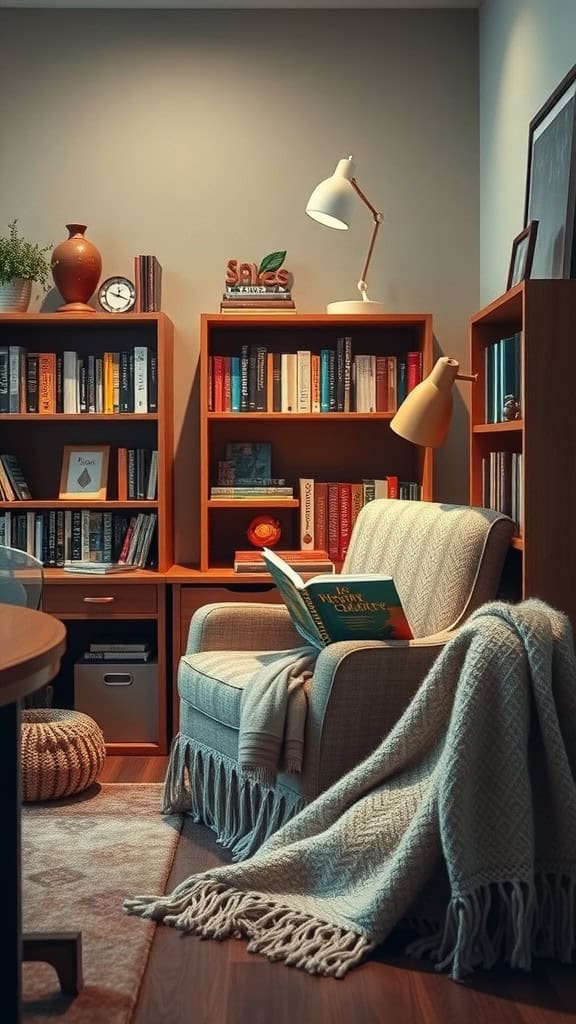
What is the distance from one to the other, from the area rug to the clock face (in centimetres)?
170

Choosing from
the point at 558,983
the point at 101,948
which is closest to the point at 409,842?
the point at 558,983

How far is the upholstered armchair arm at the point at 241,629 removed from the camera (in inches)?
133

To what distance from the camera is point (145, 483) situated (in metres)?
4.31

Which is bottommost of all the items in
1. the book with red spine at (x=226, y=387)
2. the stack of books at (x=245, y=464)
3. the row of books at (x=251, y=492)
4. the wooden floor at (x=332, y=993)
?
the wooden floor at (x=332, y=993)

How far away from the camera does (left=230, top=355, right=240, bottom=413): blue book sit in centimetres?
423

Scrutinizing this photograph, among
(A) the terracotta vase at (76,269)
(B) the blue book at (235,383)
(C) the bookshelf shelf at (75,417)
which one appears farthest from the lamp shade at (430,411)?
(A) the terracotta vase at (76,269)

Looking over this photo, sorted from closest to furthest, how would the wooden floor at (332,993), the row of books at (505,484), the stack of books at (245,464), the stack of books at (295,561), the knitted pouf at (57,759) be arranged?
the wooden floor at (332,993)
the row of books at (505,484)
the knitted pouf at (57,759)
the stack of books at (295,561)
the stack of books at (245,464)

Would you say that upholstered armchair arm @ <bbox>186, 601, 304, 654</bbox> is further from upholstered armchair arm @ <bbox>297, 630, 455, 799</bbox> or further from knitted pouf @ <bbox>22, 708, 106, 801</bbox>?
upholstered armchair arm @ <bbox>297, 630, 455, 799</bbox>

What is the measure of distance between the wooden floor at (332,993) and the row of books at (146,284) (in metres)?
2.42

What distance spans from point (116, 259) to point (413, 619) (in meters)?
2.04

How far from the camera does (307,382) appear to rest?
13.9ft

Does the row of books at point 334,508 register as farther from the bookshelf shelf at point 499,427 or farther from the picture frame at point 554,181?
the picture frame at point 554,181

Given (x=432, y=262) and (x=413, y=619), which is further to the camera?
(x=432, y=262)

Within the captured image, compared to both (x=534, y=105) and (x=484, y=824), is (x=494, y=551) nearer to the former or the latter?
(x=484, y=824)
